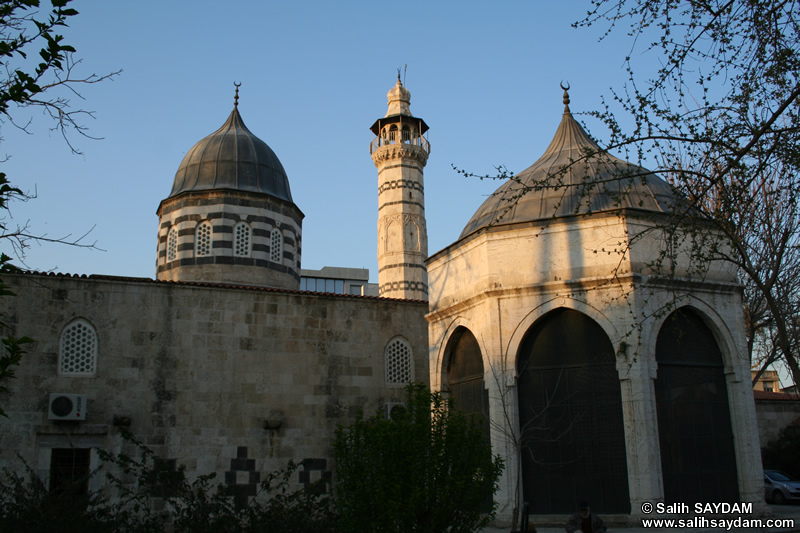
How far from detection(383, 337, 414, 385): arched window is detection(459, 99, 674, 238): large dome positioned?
344 centimetres

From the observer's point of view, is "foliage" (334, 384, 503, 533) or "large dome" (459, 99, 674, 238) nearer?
"foliage" (334, 384, 503, 533)

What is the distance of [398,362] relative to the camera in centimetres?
1705

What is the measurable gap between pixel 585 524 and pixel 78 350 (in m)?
10.5

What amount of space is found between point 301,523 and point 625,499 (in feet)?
18.6

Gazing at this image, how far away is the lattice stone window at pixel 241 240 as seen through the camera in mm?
21188

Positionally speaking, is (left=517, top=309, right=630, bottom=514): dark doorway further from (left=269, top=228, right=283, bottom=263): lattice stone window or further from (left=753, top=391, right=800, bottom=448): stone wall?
(left=753, top=391, right=800, bottom=448): stone wall

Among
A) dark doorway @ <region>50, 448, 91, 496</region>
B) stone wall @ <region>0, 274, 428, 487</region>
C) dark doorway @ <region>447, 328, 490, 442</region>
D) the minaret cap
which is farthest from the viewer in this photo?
the minaret cap

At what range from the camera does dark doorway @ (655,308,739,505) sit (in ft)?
A: 39.1

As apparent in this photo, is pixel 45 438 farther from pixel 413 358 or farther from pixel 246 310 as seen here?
pixel 413 358

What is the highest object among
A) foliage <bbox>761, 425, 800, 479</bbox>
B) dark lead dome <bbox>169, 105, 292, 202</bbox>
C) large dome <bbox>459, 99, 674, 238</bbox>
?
dark lead dome <bbox>169, 105, 292, 202</bbox>

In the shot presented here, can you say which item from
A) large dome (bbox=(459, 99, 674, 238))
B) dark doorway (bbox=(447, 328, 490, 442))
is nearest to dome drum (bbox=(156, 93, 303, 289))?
large dome (bbox=(459, 99, 674, 238))

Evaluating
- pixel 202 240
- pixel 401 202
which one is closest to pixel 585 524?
pixel 202 240

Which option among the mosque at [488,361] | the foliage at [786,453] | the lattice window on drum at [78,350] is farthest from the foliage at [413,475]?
the foliage at [786,453]

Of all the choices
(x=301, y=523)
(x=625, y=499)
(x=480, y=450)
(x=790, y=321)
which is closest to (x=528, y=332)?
(x=625, y=499)
